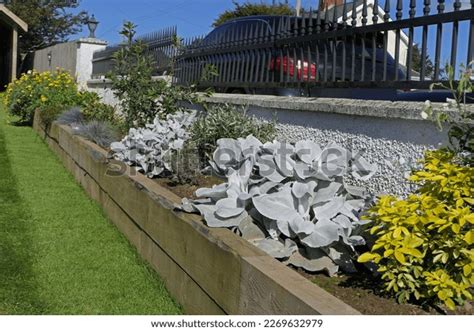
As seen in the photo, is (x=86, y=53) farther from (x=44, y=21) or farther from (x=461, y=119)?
(x=44, y=21)

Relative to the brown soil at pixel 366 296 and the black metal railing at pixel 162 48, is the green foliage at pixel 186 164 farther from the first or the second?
the black metal railing at pixel 162 48

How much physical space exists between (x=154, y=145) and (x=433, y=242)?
3.26m

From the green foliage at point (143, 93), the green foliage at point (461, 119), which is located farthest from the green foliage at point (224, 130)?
the green foliage at point (461, 119)

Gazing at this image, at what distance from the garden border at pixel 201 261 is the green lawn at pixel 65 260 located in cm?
14

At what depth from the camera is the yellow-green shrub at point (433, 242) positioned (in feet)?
7.73

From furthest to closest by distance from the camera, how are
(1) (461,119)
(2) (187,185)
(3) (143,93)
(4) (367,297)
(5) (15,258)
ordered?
1. (3) (143,93)
2. (2) (187,185)
3. (5) (15,258)
4. (1) (461,119)
5. (4) (367,297)

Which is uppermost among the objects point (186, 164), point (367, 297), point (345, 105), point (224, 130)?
point (345, 105)

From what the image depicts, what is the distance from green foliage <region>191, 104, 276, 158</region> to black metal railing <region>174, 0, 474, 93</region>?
56 centimetres

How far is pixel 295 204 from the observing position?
325 centimetres

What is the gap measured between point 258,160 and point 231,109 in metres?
1.72

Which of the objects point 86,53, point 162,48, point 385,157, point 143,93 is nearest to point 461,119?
point 385,157

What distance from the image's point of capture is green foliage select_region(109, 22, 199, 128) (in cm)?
667
